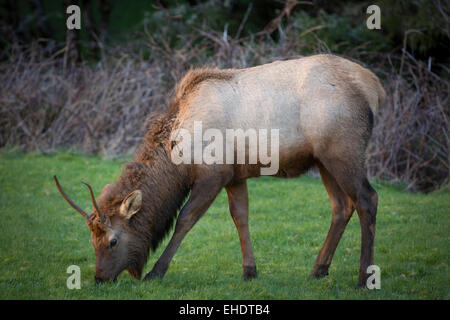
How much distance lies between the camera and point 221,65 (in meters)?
12.4

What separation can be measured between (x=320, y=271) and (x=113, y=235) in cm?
227

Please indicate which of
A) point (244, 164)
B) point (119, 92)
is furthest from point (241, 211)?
point (119, 92)

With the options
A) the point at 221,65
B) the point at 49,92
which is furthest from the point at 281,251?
the point at 49,92

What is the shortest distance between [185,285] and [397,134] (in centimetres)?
672

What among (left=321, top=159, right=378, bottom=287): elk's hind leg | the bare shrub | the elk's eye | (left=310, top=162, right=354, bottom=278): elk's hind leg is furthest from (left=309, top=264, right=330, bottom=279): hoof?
the bare shrub

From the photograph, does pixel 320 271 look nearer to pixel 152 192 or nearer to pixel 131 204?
pixel 152 192

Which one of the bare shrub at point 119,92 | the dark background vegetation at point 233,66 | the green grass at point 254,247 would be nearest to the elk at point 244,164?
the green grass at point 254,247

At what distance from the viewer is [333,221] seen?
6.47 m

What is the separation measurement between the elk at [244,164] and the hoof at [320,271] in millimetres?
11

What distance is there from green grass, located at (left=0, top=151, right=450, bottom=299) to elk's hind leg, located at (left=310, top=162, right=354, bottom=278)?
0.47 ft

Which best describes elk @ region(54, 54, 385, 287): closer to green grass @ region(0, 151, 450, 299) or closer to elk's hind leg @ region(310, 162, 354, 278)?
elk's hind leg @ region(310, 162, 354, 278)

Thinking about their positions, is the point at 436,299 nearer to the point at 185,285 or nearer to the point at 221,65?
the point at 185,285

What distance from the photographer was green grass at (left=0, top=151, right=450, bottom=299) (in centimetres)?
561

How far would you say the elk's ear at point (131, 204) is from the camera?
5.77 metres
